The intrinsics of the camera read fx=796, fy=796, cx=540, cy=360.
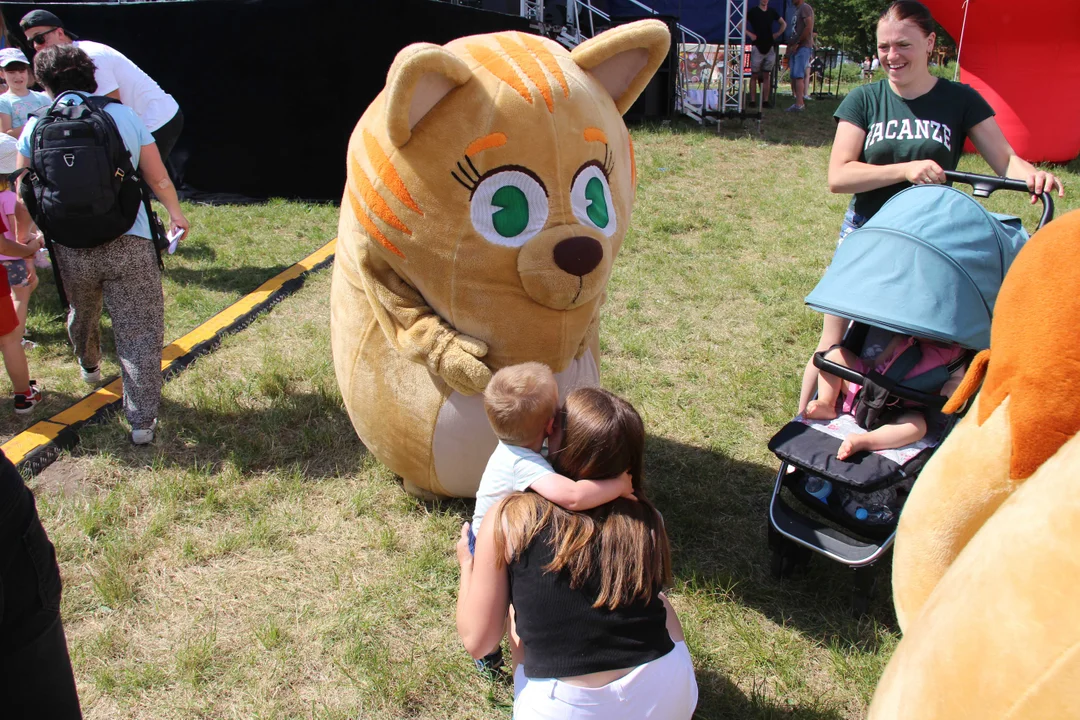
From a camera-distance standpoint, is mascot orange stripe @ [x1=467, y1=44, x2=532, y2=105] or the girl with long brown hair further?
mascot orange stripe @ [x1=467, y1=44, x2=532, y2=105]

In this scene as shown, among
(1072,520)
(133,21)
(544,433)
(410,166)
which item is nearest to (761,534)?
(544,433)

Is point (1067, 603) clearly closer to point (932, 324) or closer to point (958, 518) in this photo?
point (958, 518)

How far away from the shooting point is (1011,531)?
1179 mm

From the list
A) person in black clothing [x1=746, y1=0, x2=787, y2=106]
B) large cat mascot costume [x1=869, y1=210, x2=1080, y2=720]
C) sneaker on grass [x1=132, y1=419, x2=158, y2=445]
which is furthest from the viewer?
person in black clothing [x1=746, y1=0, x2=787, y2=106]

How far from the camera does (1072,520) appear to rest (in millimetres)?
1089

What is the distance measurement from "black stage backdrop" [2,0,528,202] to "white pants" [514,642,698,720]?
7.89m

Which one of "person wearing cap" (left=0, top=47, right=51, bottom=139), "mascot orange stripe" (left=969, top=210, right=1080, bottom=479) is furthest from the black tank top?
"person wearing cap" (left=0, top=47, right=51, bottom=139)

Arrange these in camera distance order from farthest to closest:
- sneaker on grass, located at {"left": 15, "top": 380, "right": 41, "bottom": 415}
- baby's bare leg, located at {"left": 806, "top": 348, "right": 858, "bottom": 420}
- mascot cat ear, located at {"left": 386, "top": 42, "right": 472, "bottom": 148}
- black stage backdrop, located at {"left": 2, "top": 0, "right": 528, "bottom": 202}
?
black stage backdrop, located at {"left": 2, "top": 0, "right": 528, "bottom": 202}, sneaker on grass, located at {"left": 15, "top": 380, "right": 41, "bottom": 415}, baby's bare leg, located at {"left": 806, "top": 348, "right": 858, "bottom": 420}, mascot cat ear, located at {"left": 386, "top": 42, "right": 472, "bottom": 148}

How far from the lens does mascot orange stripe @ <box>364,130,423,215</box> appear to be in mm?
2748

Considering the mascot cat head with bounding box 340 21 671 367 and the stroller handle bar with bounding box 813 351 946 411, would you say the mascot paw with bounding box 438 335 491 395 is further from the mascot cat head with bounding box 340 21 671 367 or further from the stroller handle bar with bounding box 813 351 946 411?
the stroller handle bar with bounding box 813 351 946 411

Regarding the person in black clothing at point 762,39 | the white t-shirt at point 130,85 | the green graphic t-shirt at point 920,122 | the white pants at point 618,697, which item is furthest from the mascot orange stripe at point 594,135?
the person in black clothing at point 762,39

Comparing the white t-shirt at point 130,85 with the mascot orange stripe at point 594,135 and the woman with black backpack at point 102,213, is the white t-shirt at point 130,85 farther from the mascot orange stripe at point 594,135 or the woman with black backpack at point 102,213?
the mascot orange stripe at point 594,135

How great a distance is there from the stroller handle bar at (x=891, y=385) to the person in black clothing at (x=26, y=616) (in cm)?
262

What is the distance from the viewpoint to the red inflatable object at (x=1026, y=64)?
972 cm
